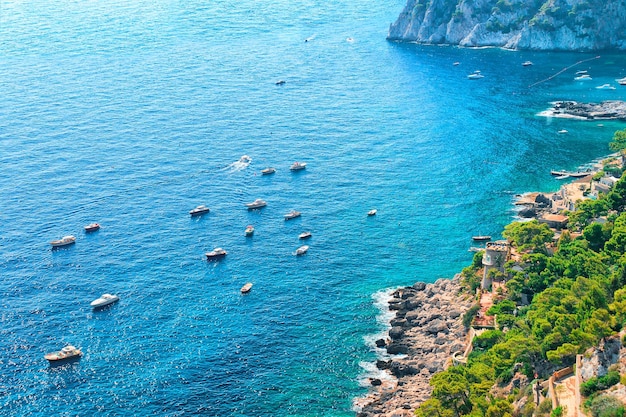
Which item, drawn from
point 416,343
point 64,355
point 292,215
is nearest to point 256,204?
point 292,215

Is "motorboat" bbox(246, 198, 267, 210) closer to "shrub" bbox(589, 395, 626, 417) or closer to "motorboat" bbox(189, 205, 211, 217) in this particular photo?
"motorboat" bbox(189, 205, 211, 217)

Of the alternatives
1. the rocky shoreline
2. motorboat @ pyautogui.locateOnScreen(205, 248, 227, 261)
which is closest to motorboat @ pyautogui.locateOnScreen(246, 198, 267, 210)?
motorboat @ pyautogui.locateOnScreen(205, 248, 227, 261)

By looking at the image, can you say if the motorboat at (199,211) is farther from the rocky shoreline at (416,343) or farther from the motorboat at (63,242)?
the rocky shoreline at (416,343)

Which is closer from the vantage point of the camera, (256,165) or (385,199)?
(385,199)

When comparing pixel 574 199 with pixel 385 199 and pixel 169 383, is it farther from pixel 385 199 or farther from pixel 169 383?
pixel 169 383

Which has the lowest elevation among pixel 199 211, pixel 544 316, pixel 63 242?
pixel 63 242

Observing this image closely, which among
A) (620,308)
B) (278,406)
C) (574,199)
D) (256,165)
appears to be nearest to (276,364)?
(278,406)

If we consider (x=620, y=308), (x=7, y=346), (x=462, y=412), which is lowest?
(x=7, y=346)

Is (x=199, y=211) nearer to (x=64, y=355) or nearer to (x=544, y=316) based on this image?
(x=64, y=355)
